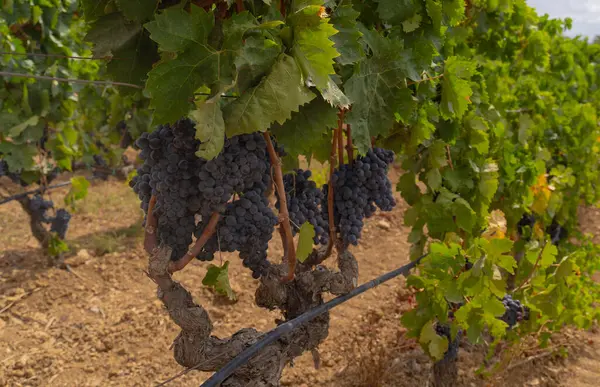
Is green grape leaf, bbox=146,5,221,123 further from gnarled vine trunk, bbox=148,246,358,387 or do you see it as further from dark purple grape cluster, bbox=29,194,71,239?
dark purple grape cluster, bbox=29,194,71,239

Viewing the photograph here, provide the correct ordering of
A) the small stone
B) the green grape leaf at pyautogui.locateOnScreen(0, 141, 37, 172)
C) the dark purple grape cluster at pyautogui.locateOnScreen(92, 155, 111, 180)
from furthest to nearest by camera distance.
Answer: the dark purple grape cluster at pyautogui.locateOnScreen(92, 155, 111, 180), the small stone, the green grape leaf at pyautogui.locateOnScreen(0, 141, 37, 172)

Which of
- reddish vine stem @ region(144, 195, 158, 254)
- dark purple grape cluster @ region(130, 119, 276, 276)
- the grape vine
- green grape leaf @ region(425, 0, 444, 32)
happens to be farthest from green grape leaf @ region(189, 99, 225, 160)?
green grape leaf @ region(425, 0, 444, 32)

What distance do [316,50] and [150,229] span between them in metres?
0.84

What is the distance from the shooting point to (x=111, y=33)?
A: 137 cm

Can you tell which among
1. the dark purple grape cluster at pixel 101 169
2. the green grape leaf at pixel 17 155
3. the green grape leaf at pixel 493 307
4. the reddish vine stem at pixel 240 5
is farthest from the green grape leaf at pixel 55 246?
the reddish vine stem at pixel 240 5

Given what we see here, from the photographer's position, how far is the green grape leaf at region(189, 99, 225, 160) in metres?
1.13

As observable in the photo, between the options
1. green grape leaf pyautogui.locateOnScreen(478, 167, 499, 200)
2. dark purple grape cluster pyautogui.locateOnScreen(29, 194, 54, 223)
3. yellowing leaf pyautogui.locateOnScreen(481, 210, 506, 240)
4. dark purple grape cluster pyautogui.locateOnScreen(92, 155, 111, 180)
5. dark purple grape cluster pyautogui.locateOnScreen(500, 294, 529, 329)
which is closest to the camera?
green grape leaf pyautogui.locateOnScreen(478, 167, 499, 200)

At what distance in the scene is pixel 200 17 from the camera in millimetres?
1213

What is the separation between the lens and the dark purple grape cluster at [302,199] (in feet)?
6.19

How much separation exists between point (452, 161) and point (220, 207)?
1534 mm

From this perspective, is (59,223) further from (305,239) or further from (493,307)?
(493,307)

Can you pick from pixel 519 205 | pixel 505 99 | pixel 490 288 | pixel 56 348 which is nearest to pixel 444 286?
pixel 490 288

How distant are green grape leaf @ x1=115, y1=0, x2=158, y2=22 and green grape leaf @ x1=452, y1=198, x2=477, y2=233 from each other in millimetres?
1667

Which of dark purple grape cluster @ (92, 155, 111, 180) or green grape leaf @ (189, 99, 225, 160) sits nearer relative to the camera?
green grape leaf @ (189, 99, 225, 160)
